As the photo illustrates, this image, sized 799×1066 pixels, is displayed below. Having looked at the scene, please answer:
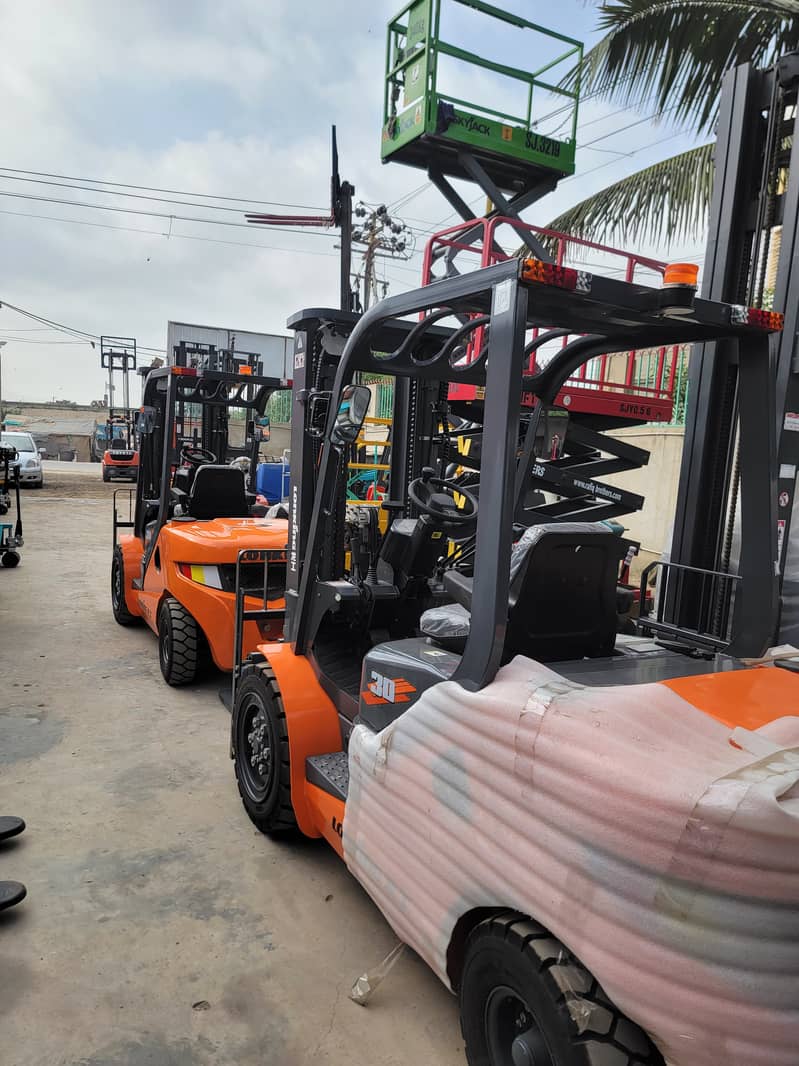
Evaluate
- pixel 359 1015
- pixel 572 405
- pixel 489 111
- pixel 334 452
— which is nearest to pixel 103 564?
pixel 572 405

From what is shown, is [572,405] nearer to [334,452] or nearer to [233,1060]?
[334,452]

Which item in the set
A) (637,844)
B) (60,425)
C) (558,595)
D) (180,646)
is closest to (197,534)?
(180,646)

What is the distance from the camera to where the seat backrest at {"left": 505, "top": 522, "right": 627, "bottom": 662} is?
8.04 feet

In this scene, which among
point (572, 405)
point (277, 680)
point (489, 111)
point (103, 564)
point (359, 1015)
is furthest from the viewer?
point (103, 564)

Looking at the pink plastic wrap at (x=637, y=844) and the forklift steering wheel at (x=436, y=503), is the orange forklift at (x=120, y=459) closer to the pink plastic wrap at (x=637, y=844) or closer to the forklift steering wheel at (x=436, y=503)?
the forklift steering wheel at (x=436, y=503)

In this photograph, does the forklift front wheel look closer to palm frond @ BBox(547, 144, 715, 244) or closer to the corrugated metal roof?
palm frond @ BBox(547, 144, 715, 244)

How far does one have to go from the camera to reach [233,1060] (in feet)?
7.69

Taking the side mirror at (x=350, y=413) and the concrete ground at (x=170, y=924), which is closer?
the concrete ground at (x=170, y=924)

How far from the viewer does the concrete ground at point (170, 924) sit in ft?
7.95

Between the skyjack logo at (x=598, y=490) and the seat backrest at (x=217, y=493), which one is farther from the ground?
the skyjack logo at (x=598, y=490)

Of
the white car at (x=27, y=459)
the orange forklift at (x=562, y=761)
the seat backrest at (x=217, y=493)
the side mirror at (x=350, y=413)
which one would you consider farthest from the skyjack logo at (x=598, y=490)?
the white car at (x=27, y=459)

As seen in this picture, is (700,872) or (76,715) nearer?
(700,872)

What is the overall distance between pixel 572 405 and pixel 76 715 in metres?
5.06

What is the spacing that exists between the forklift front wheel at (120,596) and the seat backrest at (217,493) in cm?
122
